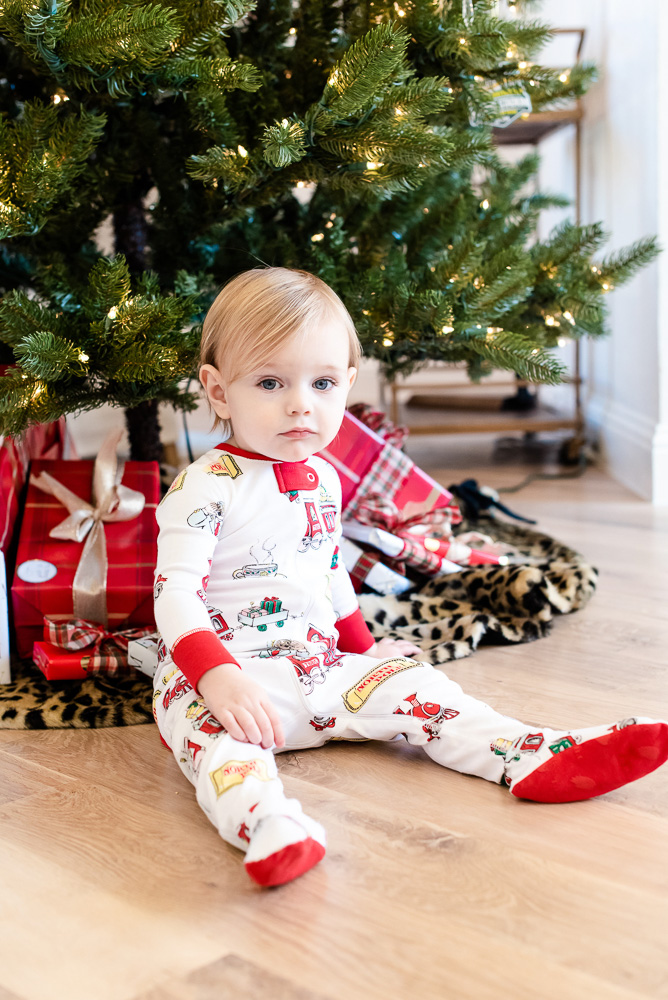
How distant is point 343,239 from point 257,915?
3.51 feet

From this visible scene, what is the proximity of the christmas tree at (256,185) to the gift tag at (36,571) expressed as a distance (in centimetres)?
19

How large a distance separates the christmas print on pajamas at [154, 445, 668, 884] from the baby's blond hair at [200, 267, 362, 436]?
118 mm

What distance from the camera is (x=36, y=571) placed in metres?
1.23

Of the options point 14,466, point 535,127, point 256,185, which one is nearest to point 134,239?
point 256,185

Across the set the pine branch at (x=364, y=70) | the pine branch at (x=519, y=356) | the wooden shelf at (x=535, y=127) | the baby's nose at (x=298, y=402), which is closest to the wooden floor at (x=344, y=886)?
the baby's nose at (x=298, y=402)

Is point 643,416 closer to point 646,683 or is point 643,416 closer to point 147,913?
point 646,683

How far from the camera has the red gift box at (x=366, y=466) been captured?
1.56m

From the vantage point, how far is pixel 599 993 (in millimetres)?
621

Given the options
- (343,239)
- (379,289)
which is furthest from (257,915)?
(343,239)

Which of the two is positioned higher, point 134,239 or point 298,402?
point 134,239

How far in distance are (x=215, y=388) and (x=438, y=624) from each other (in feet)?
1.68

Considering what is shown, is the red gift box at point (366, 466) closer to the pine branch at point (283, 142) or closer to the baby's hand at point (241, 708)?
the pine branch at point (283, 142)

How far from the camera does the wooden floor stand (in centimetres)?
65

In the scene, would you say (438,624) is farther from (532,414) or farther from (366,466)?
(532,414)
